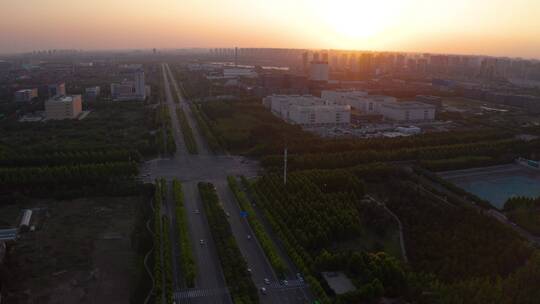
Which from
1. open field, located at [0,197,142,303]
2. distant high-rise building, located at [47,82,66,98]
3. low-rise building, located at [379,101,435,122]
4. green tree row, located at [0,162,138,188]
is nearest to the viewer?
open field, located at [0,197,142,303]

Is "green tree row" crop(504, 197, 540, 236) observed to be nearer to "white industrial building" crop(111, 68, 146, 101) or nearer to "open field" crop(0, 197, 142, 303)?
"open field" crop(0, 197, 142, 303)

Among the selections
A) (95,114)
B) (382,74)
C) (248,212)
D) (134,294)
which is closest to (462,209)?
(248,212)

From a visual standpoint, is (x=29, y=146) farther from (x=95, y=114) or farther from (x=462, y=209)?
(x=462, y=209)

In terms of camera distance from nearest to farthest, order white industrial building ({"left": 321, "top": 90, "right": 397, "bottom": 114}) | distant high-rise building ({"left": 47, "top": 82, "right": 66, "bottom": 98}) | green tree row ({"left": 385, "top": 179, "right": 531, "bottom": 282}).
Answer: green tree row ({"left": 385, "top": 179, "right": 531, "bottom": 282}), white industrial building ({"left": 321, "top": 90, "right": 397, "bottom": 114}), distant high-rise building ({"left": 47, "top": 82, "right": 66, "bottom": 98})

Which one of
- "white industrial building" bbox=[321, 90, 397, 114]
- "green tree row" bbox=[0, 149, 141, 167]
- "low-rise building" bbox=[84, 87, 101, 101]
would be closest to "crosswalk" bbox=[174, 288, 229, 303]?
"green tree row" bbox=[0, 149, 141, 167]

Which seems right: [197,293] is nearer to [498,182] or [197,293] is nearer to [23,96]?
[498,182]

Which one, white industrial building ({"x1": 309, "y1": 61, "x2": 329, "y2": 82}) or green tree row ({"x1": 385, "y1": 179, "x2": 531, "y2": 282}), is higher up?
white industrial building ({"x1": 309, "y1": 61, "x2": 329, "y2": 82})

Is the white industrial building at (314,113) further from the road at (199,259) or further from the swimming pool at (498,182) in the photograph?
the road at (199,259)

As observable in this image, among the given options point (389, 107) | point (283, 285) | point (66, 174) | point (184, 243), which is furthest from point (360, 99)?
point (283, 285)
